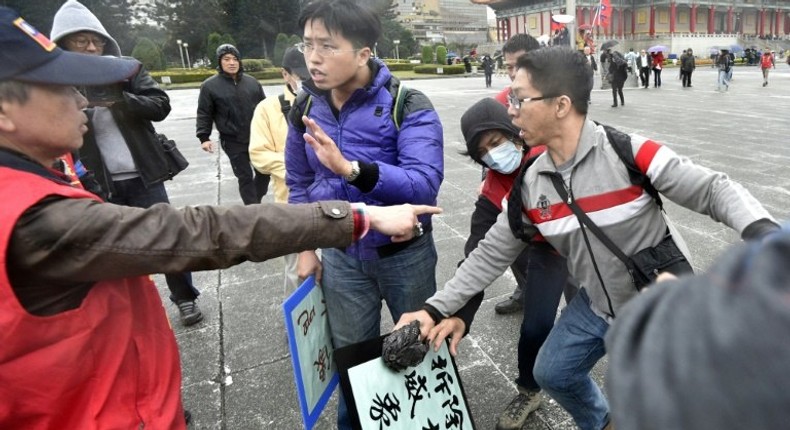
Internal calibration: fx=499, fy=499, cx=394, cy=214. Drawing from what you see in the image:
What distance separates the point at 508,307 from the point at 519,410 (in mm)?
1060

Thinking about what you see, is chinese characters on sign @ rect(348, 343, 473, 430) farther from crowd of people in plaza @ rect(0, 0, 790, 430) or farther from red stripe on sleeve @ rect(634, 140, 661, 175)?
red stripe on sleeve @ rect(634, 140, 661, 175)

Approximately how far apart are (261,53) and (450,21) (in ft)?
167

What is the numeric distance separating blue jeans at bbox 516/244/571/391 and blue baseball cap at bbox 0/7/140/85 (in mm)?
1764

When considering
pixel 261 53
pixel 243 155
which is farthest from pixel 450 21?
pixel 243 155

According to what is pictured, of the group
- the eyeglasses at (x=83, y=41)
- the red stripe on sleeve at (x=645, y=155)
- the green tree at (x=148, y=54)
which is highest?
the green tree at (x=148, y=54)

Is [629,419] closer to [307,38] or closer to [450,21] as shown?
[307,38]

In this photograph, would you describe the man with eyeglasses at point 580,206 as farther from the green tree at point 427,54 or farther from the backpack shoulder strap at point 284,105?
the green tree at point 427,54

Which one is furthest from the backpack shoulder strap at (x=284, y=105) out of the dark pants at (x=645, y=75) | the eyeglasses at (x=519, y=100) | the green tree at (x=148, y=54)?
the green tree at (x=148, y=54)

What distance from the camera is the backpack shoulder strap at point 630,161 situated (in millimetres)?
1635

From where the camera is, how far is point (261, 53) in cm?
4822

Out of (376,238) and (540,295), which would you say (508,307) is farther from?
(376,238)

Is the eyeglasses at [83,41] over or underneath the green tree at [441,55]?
underneath

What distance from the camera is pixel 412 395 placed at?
165 centimetres

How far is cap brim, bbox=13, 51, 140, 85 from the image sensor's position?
107 cm
